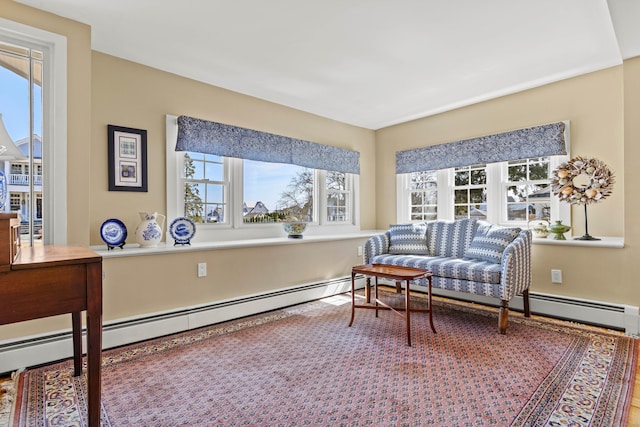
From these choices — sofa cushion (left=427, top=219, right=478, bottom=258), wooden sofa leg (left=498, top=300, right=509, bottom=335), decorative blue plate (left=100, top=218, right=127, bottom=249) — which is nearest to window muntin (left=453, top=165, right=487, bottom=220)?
sofa cushion (left=427, top=219, right=478, bottom=258)

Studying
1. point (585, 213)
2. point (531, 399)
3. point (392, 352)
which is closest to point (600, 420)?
point (531, 399)

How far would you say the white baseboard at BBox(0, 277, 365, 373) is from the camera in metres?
2.23

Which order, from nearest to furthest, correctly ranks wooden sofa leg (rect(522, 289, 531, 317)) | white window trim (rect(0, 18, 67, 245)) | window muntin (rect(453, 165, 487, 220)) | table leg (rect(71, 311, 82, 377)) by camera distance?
table leg (rect(71, 311, 82, 377)) → white window trim (rect(0, 18, 67, 245)) → wooden sofa leg (rect(522, 289, 531, 317)) → window muntin (rect(453, 165, 487, 220))

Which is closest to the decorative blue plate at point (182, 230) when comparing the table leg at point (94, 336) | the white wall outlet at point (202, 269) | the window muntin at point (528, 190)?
the white wall outlet at point (202, 269)

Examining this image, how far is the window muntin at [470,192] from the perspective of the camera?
4.12 metres

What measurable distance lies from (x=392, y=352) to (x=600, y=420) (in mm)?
1187

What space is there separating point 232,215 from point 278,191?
0.74m

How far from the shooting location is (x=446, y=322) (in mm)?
3164

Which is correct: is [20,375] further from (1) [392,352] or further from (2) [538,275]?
(2) [538,275]

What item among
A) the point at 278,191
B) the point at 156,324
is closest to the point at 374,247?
the point at 278,191

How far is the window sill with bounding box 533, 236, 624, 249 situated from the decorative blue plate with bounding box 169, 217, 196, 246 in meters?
3.35

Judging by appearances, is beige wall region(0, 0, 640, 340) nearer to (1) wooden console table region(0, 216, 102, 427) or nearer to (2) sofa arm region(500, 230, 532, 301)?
(2) sofa arm region(500, 230, 532, 301)

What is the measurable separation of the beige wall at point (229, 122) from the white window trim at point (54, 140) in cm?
5

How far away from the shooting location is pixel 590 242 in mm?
3012
